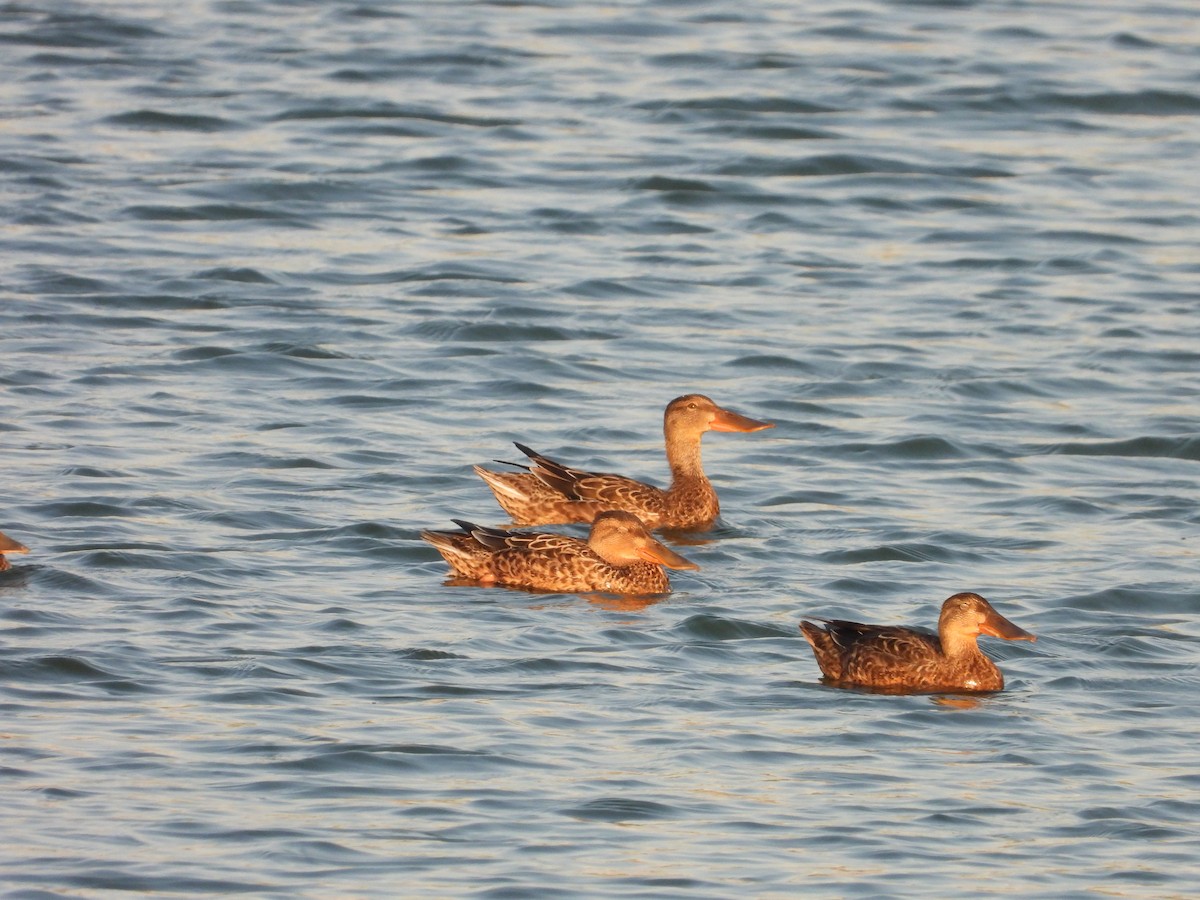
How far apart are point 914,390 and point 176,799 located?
27.4ft

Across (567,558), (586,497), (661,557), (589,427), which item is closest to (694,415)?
(586,497)

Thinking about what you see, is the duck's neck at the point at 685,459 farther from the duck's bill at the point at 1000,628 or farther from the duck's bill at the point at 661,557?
the duck's bill at the point at 1000,628

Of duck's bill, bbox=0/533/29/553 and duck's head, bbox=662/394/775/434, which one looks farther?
duck's head, bbox=662/394/775/434

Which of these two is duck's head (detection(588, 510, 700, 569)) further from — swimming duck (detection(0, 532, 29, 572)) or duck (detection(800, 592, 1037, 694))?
swimming duck (detection(0, 532, 29, 572))

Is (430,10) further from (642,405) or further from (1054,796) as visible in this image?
(1054,796)

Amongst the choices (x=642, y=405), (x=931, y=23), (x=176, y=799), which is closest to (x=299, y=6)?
(x=931, y=23)

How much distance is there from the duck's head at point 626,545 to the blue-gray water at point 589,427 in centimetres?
21

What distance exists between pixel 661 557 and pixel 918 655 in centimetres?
201

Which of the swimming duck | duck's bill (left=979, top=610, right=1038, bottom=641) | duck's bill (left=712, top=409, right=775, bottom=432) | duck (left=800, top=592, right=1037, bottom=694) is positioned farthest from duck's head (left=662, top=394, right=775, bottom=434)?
the swimming duck

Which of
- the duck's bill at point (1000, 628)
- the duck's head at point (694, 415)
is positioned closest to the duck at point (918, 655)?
the duck's bill at point (1000, 628)

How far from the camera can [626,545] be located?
1134cm

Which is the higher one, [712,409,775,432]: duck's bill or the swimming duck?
the swimming duck

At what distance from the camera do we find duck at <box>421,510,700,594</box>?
1099 centimetres

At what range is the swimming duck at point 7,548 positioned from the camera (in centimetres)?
1039
